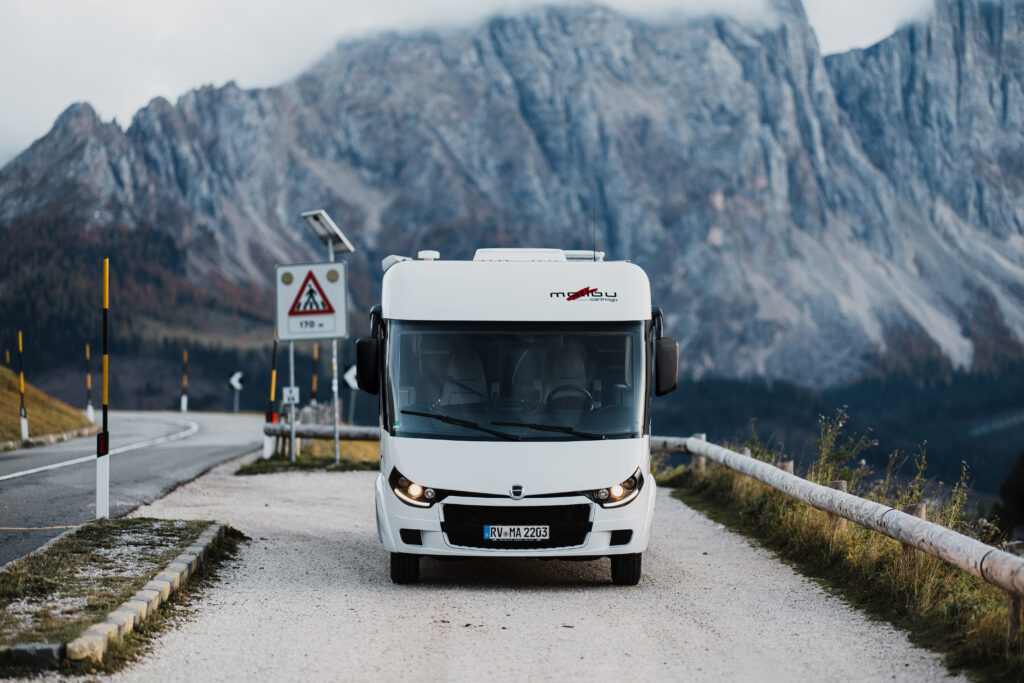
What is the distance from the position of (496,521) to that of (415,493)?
2.09ft

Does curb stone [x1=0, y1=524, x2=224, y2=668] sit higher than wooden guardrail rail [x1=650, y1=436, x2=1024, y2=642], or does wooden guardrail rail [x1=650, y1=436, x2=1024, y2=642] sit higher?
wooden guardrail rail [x1=650, y1=436, x2=1024, y2=642]

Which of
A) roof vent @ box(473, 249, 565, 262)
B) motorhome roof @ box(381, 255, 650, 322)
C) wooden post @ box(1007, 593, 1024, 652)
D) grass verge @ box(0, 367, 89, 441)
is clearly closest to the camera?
wooden post @ box(1007, 593, 1024, 652)

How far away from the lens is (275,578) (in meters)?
8.87

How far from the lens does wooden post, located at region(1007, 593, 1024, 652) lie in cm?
593

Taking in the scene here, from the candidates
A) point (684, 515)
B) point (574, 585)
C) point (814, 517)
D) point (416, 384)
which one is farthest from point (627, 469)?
point (684, 515)

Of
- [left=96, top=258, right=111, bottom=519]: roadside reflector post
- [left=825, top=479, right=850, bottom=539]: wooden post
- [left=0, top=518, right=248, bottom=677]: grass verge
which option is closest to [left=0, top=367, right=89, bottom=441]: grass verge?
[left=96, top=258, right=111, bottom=519]: roadside reflector post

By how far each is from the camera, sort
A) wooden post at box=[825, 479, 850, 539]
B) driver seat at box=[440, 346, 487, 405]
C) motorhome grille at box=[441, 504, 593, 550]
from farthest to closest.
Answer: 1. wooden post at box=[825, 479, 850, 539]
2. driver seat at box=[440, 346, 487, 405]
3. motorhome grille at box=[441, 504, 593, 550]

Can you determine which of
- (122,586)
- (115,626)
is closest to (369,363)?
(122,586)

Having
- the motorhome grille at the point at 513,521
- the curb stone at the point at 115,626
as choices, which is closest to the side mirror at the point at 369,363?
the motorhome grille at the point at 513,521

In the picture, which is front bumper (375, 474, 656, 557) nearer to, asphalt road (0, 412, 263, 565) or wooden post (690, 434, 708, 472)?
asphalt road (0, 412, 263, 565)

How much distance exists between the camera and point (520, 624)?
742cm

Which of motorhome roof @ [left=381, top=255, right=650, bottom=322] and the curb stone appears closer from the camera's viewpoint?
the curb stone

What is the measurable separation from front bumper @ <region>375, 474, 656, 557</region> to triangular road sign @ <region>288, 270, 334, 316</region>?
351 inches

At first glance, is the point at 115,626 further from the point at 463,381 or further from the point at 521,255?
the point at 521,255
